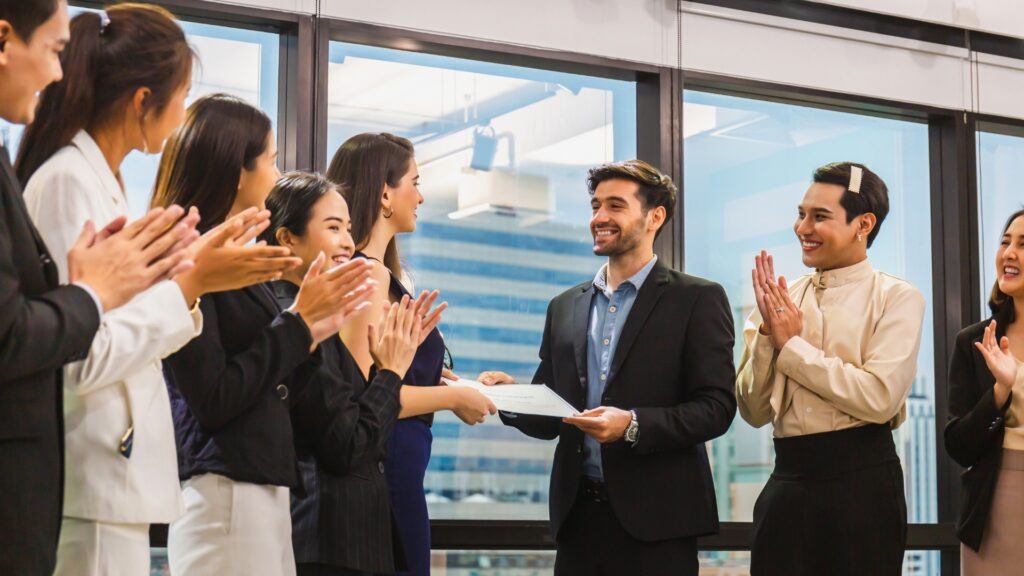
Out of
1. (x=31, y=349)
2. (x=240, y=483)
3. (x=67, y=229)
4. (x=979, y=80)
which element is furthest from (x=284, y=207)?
(x=979, y=80)

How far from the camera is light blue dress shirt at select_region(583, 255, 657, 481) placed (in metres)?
3.51

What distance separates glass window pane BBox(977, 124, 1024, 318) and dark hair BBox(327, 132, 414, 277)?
10.6ft

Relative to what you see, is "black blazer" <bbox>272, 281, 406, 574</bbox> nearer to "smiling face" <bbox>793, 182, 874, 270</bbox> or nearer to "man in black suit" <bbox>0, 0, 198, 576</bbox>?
"man in black suit" <bbox>0, 0, 198, 576</bbox>

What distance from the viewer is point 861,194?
3.79m

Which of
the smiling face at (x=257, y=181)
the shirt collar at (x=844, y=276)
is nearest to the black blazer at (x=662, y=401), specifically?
the shirt collar at (x=844, y=276)

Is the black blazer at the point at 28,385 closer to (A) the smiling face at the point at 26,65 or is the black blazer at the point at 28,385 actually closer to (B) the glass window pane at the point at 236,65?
(A) the smiling face at the point at 26,65

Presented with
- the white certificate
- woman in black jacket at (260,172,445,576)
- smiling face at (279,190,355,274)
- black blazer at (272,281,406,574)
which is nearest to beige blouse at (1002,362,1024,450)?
the white certificate

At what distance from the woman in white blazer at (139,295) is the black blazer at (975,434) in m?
2.67

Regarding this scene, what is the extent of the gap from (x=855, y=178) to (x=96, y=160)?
2.62 metres

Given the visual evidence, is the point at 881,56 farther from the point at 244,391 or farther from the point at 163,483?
the point at 163,483

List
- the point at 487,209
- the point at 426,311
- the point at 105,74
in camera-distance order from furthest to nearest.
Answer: the point at 487,209 < the point at 426,311 < the point at 105,74

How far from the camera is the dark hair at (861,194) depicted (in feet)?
12.3

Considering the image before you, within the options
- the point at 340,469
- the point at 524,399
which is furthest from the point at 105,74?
the point at 524,399

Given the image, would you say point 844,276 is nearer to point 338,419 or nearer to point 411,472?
point 411,472
